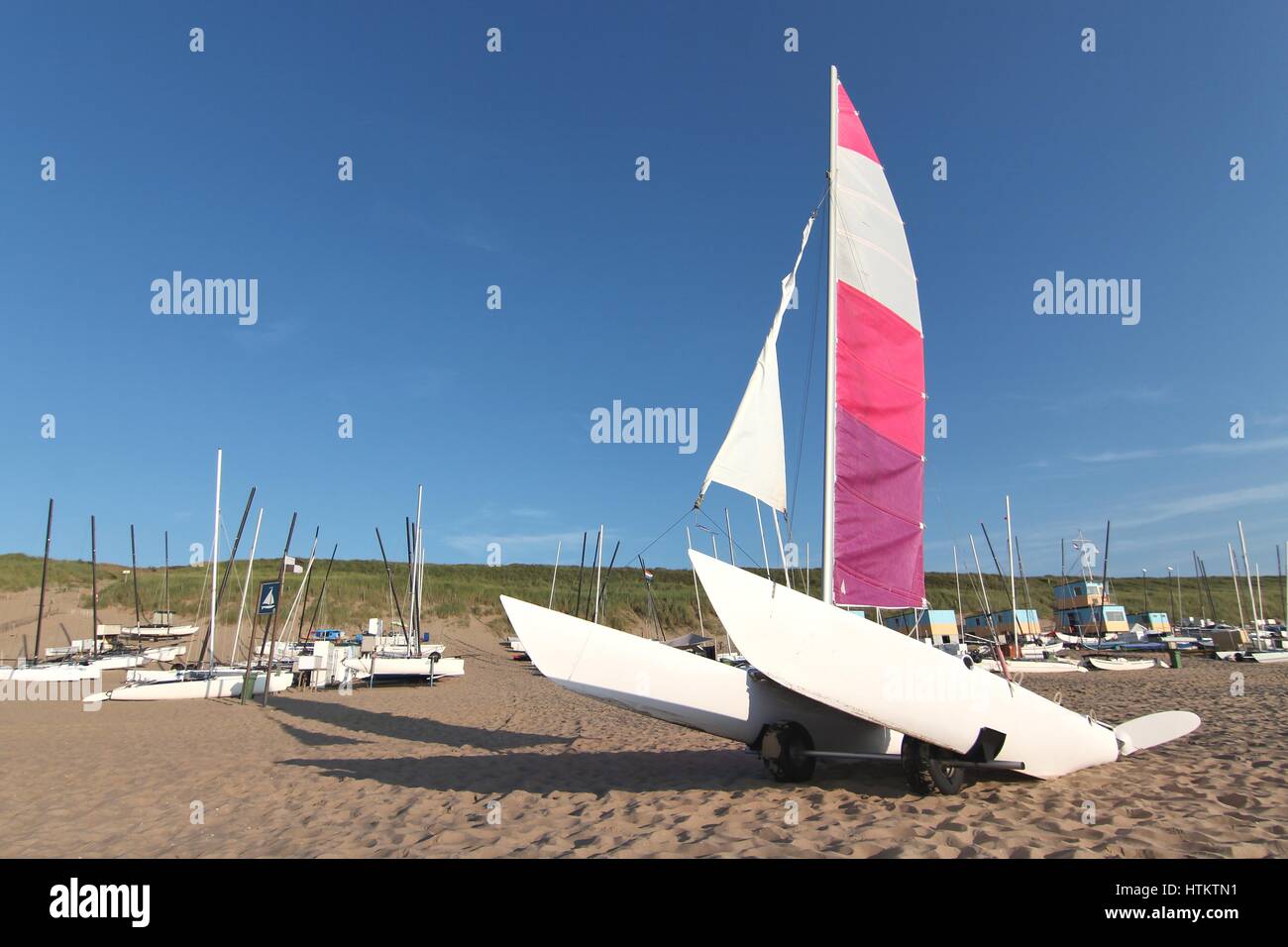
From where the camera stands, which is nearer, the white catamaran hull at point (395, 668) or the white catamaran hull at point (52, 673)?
the white catamaran hull at point (52, 673)

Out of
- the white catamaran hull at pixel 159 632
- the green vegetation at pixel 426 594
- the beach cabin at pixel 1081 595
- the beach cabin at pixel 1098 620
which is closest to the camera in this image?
the white catamaran hull at pixel 159 632

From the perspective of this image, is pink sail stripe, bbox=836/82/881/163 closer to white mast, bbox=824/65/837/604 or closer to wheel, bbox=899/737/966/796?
white mast, bbox=824/65/837/604

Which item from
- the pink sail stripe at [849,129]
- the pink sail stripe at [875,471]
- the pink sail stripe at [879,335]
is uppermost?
the pink sail stripe at [849,129]

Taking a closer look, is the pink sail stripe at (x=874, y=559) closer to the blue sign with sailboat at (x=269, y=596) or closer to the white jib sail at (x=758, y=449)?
the white jib sail at (x=758, y=449)

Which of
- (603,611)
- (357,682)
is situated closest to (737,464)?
(357,682)

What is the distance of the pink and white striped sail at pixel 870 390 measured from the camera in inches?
326

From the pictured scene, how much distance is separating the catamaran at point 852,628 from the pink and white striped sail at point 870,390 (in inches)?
0.9

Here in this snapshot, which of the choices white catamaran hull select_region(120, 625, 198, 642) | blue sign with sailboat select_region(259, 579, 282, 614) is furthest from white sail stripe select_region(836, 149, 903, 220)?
white catamaran hull select_region(120, 625, 198, 642)

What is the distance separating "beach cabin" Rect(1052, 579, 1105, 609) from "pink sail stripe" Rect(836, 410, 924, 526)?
39.9 m

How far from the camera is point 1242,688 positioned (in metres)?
16.5

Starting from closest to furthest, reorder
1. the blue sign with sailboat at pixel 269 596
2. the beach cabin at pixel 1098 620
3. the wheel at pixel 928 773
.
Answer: the wheel at pixel 928 773 < the blue sign with sailboat at pixel 269 596 < the beach cabin at pixel 1098 620

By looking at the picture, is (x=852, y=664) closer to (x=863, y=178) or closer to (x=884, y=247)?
(x=884, y=247)

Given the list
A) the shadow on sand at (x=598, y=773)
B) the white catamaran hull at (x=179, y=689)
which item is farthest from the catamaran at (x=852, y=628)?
the white catamaran hull at (x=179, y=689)
